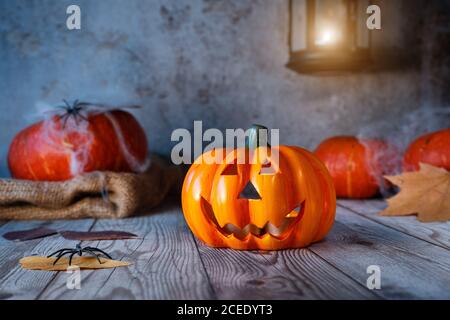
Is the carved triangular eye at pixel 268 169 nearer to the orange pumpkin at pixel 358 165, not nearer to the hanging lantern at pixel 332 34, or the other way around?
the orange pumpkin at pixel 358 165

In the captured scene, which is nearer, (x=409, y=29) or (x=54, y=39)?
(x=54, y=39)

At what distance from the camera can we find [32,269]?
99 centimetres

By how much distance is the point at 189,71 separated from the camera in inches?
86.4

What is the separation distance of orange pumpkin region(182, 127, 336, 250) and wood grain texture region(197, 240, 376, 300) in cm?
4

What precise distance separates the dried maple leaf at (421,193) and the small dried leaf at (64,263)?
91 centimetres

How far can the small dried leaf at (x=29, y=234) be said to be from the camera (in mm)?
1297

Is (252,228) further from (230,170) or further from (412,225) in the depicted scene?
(412,225)

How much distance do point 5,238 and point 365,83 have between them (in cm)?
162

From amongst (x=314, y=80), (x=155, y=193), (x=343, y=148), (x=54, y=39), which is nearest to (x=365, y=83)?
(x=314, y=80)

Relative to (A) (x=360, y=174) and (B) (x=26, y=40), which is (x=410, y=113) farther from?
(B) (x=26, y=40)

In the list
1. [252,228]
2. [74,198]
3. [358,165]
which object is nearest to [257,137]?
[252,228]

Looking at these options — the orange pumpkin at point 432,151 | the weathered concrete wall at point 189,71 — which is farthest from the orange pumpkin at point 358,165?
the weathered concrete wall at point 189,71

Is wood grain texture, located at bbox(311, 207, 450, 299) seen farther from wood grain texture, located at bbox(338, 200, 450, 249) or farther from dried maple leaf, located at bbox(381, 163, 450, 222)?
dried maple leaf, located at bbox(381, 163, 450, 222)
